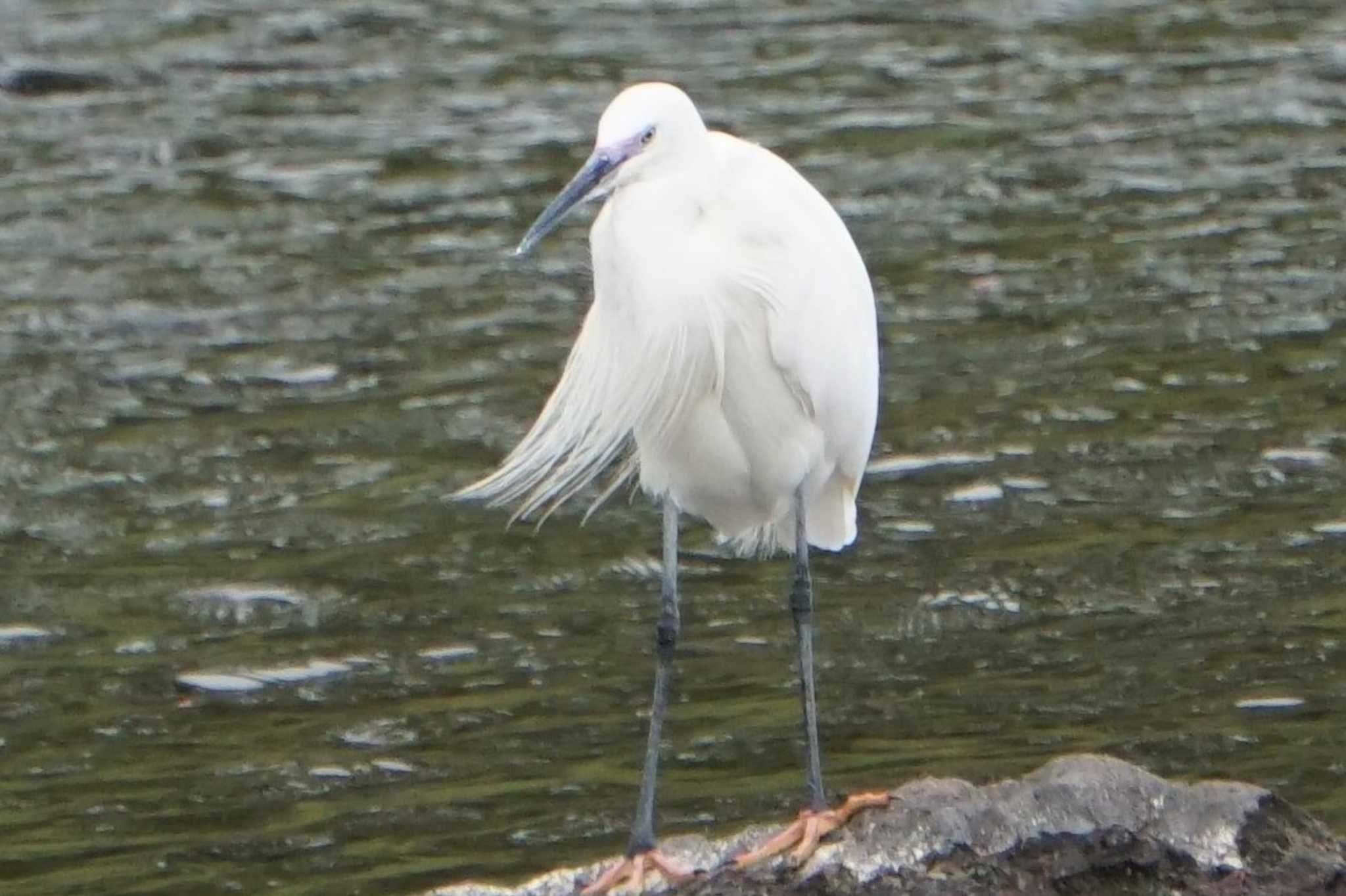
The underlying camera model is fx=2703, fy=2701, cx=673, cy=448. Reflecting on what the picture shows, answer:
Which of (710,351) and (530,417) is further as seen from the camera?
(530,417)

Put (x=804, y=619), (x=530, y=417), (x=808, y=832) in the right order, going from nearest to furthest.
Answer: (x=808, y=832)
(x=804, y=619)
(x=530, y=417)

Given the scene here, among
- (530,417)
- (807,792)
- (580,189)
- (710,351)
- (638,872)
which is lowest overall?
(530,417)

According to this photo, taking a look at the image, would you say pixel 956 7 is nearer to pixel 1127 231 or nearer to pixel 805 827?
pixel 1127 231

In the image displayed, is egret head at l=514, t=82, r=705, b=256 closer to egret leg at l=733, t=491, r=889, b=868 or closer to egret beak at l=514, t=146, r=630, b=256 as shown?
egret beak at l=514, t=146, r=630, b=256

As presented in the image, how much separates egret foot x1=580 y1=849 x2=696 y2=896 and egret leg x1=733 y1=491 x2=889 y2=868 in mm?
135

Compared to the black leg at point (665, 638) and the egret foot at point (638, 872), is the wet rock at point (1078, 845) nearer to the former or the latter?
the egret foot at point (638, 872)

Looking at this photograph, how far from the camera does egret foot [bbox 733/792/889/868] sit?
17.5 feet

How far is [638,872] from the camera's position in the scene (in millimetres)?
5469

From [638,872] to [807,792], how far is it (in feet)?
2.11

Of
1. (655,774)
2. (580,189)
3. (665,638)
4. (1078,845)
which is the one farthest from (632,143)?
(1078,845)

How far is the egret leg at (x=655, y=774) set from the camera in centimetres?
548

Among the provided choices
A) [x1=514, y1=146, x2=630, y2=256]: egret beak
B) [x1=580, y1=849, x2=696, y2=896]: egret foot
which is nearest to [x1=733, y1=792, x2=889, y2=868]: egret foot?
[x1=580, y1=849, x2=696, y2=896]: egret foot

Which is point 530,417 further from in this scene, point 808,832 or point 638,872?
point 808,832

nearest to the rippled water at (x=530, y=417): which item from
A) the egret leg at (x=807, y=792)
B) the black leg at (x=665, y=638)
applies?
the black leg at (x=665, y=638)
